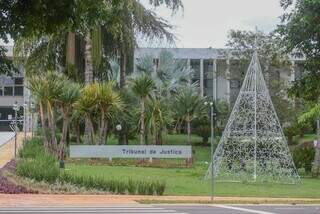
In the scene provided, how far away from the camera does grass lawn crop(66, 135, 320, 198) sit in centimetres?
2725

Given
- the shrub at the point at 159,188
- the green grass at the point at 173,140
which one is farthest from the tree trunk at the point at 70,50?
the shrub at the point at 159,188

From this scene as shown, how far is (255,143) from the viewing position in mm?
31875

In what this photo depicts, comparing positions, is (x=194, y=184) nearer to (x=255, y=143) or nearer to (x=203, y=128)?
(x=255, y=143)

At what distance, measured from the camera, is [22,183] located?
90.6 ft

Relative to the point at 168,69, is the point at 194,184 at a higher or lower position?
lower

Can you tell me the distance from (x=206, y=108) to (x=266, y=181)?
995 inches

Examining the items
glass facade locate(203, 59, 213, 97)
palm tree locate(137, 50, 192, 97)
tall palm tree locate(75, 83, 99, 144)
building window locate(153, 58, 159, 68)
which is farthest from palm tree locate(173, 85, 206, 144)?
glass facade locate(203, 59, 213, 97)

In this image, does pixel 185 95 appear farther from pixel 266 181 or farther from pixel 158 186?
pixel 158 186

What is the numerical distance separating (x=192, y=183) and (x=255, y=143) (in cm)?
388

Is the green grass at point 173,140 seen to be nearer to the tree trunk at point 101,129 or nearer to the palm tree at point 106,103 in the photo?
the tree trunk at point 101,129

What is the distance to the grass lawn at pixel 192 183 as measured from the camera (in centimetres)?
2725

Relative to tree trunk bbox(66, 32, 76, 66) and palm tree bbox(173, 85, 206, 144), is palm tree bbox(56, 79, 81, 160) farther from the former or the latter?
palm tree bbox(173, 85, 206, 144)

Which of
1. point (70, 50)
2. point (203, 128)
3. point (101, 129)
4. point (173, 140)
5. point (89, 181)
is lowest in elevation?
point (89, 181)

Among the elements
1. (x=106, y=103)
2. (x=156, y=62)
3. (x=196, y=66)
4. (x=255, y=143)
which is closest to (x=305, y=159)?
(x=255, y=143)
